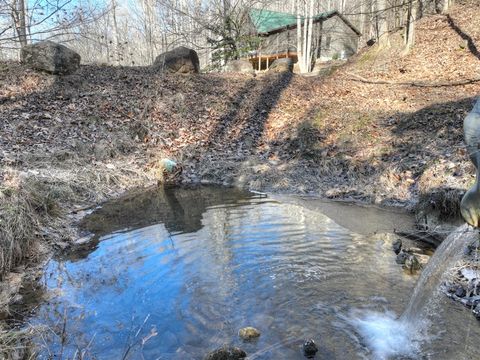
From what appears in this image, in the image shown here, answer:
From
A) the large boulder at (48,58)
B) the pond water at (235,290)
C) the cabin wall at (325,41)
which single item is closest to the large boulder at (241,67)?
the large boulder at (48,58)

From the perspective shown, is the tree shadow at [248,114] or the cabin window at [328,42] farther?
the cabin window at [328,42]

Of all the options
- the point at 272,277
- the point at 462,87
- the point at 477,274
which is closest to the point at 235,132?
the point at 462,87

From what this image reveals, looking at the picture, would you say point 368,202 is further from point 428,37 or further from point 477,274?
point 428,37

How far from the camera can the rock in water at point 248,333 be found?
A: 427cm

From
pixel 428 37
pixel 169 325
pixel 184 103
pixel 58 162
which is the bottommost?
pixel 169 325

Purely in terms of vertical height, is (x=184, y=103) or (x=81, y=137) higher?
(x=184, y=103)

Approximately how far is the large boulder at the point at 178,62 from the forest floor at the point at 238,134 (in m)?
0.60

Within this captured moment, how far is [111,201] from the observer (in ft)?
31.2

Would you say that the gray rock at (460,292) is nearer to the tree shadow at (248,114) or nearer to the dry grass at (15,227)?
the dry grass at (15,227)

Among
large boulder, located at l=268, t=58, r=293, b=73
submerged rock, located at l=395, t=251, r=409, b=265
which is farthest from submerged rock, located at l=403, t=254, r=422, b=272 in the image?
large boulder, located at l=268, t=58, r=293, b=73

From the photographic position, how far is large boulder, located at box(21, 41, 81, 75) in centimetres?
1465

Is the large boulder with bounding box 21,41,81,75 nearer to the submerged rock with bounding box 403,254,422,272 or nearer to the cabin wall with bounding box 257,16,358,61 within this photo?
the submerged rock with bounding box 403,254,422,272

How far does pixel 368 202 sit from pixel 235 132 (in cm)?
598

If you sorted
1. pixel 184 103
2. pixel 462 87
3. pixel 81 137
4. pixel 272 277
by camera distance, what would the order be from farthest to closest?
pixel 184 103 → pixel 462 87 → pixel 81 137 → pixel 272 277
